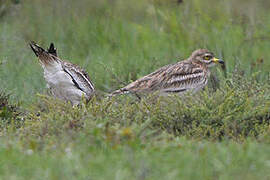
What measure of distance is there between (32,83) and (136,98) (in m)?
2.50

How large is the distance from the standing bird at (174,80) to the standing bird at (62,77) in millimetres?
592

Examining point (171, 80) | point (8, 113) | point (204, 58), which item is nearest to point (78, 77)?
point (8, 113)

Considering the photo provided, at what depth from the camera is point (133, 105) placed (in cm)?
764

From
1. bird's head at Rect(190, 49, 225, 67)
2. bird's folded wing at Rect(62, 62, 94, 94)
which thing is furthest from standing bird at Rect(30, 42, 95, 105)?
bird's head at Rect(190, 49, 225, 67)

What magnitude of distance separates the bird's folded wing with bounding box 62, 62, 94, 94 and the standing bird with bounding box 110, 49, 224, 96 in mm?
567

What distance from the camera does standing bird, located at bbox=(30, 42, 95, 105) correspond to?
28.2 feet

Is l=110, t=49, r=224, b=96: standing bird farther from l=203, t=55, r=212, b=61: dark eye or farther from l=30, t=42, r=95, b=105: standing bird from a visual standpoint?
l=30, t=42, r=95, b=105: standing bird

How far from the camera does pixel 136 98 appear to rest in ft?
28.7

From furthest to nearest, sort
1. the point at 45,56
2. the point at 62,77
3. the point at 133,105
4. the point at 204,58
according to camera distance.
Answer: the point at 204,58 → the point at 62,77 → the point at 45,56 → the point at 133,105

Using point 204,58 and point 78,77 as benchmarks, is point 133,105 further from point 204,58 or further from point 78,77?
point 204,58

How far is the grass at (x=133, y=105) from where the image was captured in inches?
211

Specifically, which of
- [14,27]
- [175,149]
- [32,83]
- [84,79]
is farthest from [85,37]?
[175,149]

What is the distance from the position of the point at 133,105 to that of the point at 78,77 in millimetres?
1635

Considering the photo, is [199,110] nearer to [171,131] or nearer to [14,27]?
[171,131]
